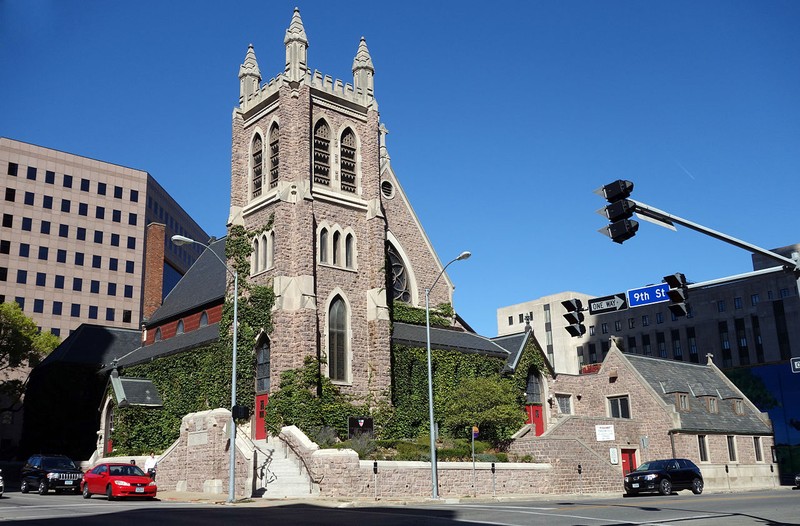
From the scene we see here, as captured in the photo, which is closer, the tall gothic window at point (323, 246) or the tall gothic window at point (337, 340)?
the tall gothic window at point (337, 340)

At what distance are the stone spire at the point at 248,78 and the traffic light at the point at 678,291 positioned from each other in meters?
29.8

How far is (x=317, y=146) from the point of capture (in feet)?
132

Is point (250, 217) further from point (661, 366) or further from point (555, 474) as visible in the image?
point (661, 366)

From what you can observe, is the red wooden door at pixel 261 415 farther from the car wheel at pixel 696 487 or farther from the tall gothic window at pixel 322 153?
the car wheel at pixel 696 487

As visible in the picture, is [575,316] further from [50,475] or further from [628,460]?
[628,460]

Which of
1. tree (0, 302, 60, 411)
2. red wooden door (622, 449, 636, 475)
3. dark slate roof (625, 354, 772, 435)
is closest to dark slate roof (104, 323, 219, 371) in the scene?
tree (0, 302, 60, 411)

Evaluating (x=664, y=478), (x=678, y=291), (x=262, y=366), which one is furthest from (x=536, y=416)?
(x=678, y=291)

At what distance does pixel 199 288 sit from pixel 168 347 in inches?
171

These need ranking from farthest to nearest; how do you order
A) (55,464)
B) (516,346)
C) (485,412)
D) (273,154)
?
(516,346), (273,154), (485,412), (55,464)

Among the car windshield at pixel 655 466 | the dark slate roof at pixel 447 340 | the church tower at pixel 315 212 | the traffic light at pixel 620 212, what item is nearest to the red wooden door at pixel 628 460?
the dark slate roof at pixel 447 340

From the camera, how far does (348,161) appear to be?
136 feet

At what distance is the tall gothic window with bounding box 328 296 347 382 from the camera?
37125 mm

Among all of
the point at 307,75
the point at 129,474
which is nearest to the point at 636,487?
the point at 129,474

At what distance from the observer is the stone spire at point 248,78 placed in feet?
141
